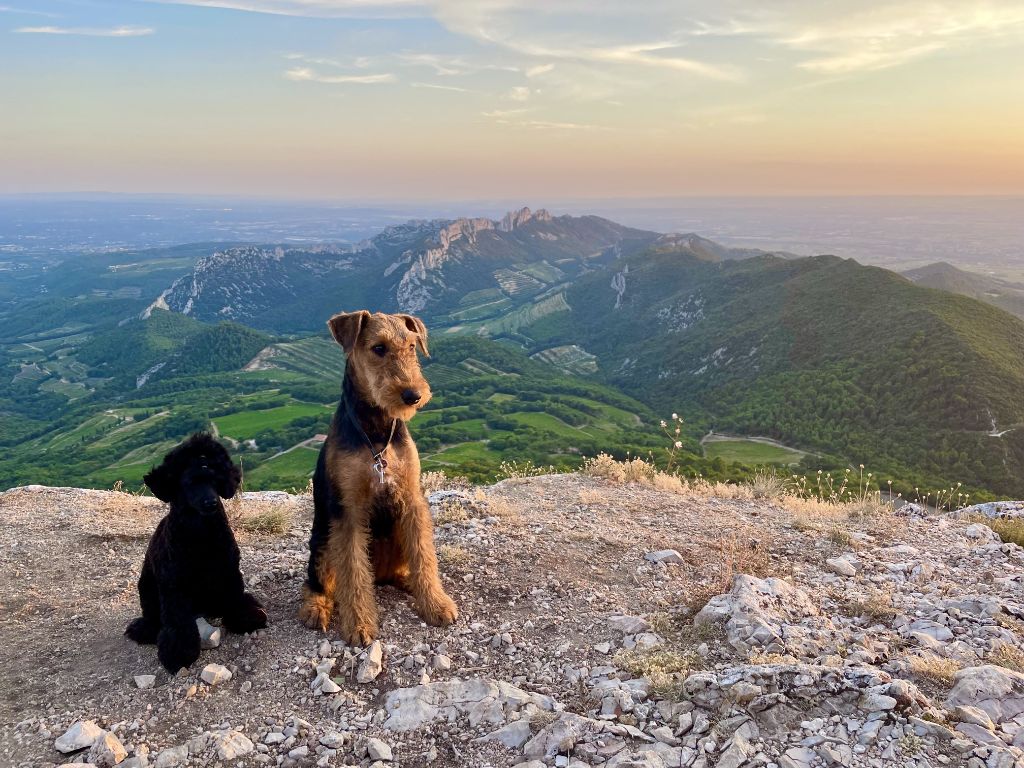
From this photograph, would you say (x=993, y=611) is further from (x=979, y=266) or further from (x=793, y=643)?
(x=979, y=266)

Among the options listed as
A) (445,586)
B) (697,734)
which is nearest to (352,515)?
(445,586)

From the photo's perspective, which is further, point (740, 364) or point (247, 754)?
point (740, 364)

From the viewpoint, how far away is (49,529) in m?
8.23

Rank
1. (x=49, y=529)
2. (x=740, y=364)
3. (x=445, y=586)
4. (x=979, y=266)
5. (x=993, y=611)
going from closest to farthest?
(x=993, y=611) → (x=445, y=586) → (x=49, y=529) → (x=740, y=364) → (x=979, y=266)

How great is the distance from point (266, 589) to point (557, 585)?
10.8 ft

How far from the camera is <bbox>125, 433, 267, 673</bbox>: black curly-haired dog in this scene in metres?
4.92

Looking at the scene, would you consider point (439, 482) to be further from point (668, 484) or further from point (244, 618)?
point (244, 618)

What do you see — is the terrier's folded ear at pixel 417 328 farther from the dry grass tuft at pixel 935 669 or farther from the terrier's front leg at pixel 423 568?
the dry grass tuft at pixel 935 669

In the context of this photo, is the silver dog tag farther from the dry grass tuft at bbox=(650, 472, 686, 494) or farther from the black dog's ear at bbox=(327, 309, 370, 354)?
the dry grass tuft at bbox=(650, 472, 686, 494)

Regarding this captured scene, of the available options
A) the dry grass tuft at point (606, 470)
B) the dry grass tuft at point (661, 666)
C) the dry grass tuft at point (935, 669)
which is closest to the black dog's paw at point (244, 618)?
the dry grass tuft at point (661, 666)

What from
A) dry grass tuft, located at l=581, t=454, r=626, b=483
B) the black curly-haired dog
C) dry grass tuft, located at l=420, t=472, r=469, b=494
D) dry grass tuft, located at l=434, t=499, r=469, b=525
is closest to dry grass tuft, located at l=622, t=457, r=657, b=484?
dry grass tuft, located at l=581, t=454, r=626, b=483

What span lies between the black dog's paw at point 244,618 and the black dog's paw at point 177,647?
1.55ft

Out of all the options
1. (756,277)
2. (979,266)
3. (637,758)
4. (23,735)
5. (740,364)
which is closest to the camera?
(637,758)

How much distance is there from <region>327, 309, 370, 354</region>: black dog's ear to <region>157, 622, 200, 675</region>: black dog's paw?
276cm
